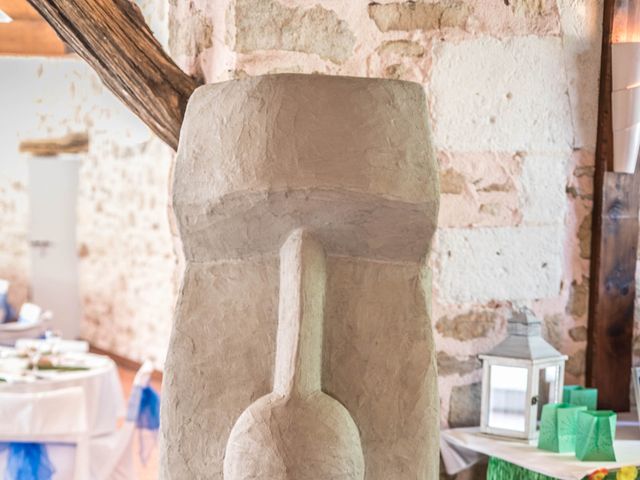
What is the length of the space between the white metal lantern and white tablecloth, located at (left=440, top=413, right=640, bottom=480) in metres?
0.05

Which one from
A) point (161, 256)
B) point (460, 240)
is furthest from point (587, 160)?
point (161, 256)

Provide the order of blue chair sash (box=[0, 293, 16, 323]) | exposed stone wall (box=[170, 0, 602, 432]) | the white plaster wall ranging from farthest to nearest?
1. the white plaster wall
2. blue chair sash (box=[0, 293, 16, 323])
3. exposed stone wall (box=[170, 0, 602, 432])

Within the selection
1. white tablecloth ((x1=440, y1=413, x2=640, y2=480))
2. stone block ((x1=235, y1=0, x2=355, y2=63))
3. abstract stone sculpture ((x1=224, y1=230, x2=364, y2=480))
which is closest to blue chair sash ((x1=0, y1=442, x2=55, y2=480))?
white tablecloth ((x1=440, y1=413, x2=640, y2=480))


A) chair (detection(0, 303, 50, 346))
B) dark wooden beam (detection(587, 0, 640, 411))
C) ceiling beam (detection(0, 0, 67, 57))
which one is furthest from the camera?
chair (detection(0, 303, 50, 346))

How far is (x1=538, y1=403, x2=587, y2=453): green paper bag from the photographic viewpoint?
A: 205 cm

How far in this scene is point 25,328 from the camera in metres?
5.49

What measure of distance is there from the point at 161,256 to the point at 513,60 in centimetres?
428

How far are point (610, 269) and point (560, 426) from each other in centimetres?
61

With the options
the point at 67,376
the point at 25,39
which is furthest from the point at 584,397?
the point at 25,39

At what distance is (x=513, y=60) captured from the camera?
2297 millimetres

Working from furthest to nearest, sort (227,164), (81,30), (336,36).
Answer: (336,36) → (81,30) → (227,164)

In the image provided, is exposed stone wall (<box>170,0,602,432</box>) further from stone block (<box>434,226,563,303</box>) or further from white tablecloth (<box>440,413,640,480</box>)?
white tablecloth (<box>440,413,640,480</box>)

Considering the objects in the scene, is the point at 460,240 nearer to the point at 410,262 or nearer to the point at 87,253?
the point at 410,262

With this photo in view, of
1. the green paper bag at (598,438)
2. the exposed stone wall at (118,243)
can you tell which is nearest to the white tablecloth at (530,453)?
the green paper bag at (598,438)
